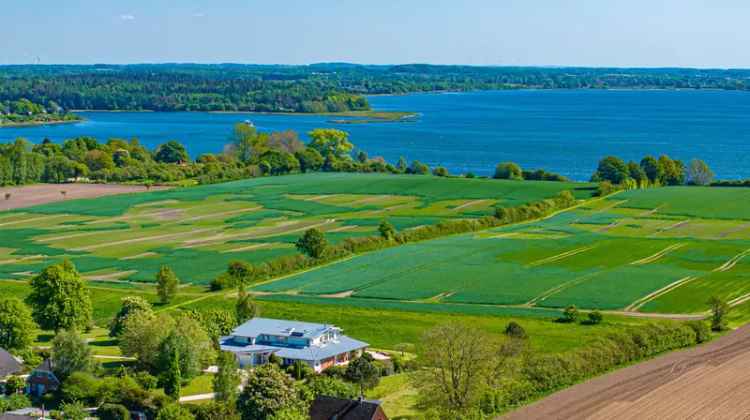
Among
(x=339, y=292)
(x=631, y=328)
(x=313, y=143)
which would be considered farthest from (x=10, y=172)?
(x=631, y=328)

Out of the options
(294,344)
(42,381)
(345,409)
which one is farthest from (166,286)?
(345,409)

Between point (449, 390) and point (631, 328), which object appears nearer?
point (449, 390)

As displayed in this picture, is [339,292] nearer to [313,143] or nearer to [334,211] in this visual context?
[334,211]

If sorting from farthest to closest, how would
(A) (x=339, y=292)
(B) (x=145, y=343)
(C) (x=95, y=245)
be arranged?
(C) (x=95, y=245)
(A) (x=339, y=292)
(B) (x=145, y=343)

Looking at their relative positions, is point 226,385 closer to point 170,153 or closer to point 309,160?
point 309,160

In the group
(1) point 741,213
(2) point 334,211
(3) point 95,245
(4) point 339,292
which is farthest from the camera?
(2) point 334,211

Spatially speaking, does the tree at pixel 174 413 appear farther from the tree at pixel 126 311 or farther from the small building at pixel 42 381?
the tree at pixel 126 311

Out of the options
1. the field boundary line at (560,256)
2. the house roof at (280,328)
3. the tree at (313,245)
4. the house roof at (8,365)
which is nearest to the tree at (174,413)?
the house roof at (8,365)
